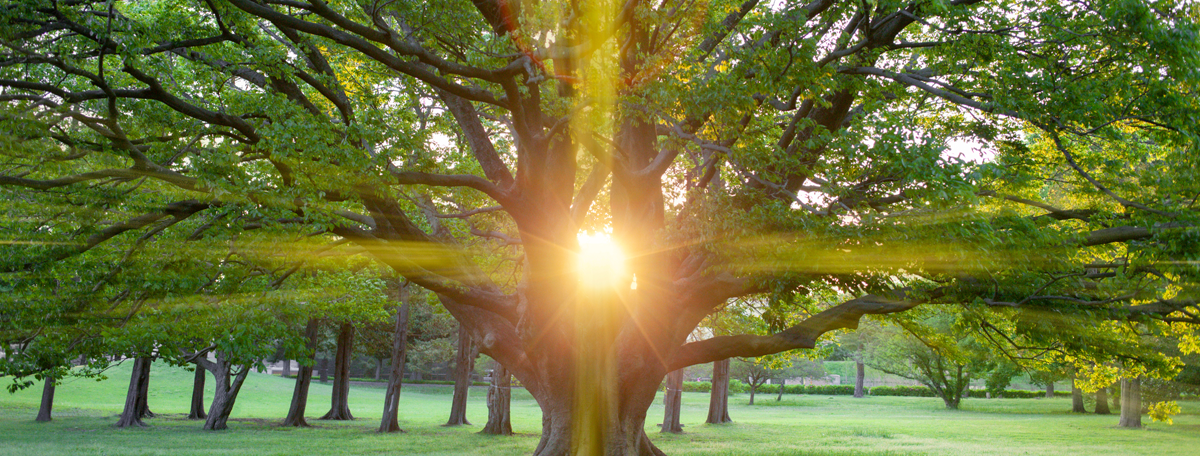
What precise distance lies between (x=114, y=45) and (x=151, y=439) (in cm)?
1584

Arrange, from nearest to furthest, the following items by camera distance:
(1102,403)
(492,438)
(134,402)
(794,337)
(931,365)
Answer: (794,337)
(492,438)
(134,402)
(1102,403)
(931,365)

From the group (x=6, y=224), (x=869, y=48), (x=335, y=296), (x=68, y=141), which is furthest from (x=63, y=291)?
(x=869, y=48)

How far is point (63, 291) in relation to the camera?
→ 10.4 metres

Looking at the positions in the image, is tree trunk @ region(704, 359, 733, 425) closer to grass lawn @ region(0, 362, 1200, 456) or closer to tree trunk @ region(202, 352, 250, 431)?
grass lawn @ region(0, 362, 1200, 456)

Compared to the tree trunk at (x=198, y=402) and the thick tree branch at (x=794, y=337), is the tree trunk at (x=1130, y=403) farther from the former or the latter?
the tree trunk at (x=198, y=402)

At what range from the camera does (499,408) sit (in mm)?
24266

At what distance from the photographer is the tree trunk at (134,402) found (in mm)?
23672

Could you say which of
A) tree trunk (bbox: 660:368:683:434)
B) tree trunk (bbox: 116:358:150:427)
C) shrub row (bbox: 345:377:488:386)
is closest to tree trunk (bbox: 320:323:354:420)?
tree trunk (bbox: 116:358:150:427)

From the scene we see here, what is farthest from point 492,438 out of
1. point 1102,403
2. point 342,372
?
point 1102,403

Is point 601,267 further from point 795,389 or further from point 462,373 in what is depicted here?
point 795,389

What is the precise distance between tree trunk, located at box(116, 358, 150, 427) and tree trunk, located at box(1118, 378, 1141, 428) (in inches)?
1547

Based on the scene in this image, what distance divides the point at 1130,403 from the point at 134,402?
1573 inches

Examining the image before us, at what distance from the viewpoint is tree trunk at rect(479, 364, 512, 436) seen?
24031 mm

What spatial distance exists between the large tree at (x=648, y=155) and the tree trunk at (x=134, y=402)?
14704mm
